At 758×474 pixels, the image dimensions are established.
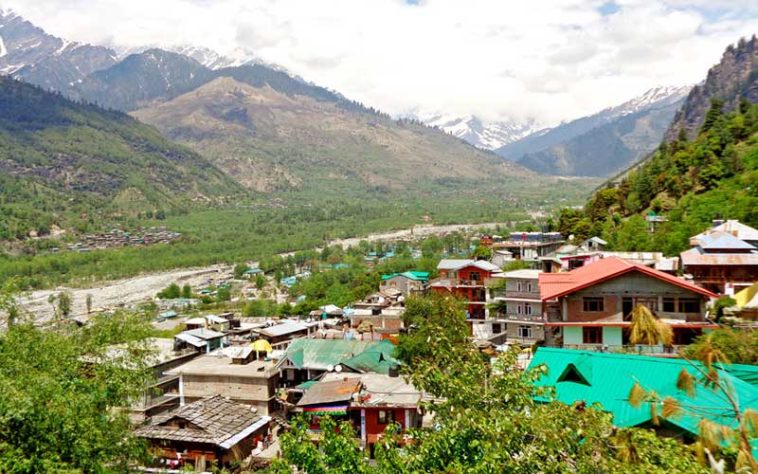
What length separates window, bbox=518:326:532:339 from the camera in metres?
31.6

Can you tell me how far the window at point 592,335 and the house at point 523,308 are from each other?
8.01 metres

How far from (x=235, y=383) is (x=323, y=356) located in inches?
220

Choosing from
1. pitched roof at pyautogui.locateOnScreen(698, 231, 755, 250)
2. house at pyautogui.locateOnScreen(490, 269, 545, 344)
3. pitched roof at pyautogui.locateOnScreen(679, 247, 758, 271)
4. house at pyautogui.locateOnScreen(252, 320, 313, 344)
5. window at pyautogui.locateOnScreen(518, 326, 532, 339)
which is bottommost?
house at pyautogui.locateOnScreen(252, 320, 313, 344)

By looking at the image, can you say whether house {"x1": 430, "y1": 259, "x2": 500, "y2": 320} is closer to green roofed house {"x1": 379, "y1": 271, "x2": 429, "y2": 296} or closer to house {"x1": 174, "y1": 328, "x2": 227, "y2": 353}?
green roofed house {"x1": 379, "y1": 271, "x2": 429, "y2": 296}

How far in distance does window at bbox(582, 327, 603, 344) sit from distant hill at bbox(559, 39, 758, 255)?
18.1m

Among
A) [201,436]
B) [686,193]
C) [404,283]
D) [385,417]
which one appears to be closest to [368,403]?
[385,417]

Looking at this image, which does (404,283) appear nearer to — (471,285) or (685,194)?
(471,285)

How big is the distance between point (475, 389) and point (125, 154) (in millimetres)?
204141

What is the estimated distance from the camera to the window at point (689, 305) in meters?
21.5

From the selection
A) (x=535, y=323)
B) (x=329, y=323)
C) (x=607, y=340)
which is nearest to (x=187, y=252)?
(x=329, y=323)

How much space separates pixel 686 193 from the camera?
49.3m

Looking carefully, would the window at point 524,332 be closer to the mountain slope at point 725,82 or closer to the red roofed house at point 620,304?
the red roofed house at point 620,304

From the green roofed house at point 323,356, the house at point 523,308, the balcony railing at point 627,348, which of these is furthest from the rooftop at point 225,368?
the balcony railing at point 627,348

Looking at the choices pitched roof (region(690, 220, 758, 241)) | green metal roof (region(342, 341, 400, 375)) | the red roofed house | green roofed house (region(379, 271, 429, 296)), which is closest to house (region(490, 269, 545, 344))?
green metal roof (region(342, 341, 400, 375))
